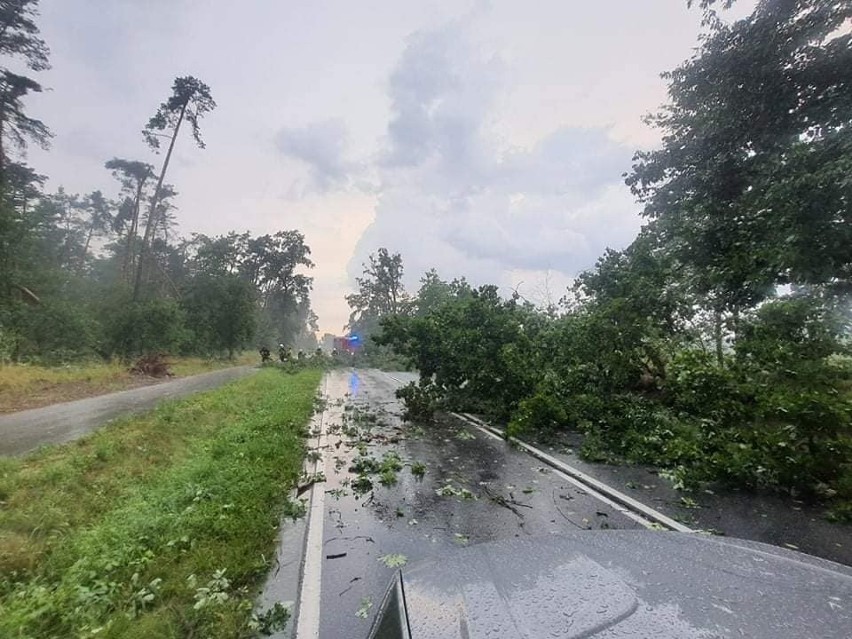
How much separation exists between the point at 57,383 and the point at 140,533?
15.1 meters

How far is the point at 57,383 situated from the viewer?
51.1 ft

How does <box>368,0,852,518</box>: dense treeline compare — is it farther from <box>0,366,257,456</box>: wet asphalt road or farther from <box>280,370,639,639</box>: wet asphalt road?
<box>0,366,257,456</box>: wet asphalt road

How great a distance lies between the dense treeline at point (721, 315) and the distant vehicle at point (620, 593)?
14.4 ft

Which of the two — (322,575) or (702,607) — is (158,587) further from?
(702,607)

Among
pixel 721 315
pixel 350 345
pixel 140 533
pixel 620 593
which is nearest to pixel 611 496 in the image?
pixel 620 593

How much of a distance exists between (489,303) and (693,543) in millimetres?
10773

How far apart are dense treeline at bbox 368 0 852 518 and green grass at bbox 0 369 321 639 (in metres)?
5.28

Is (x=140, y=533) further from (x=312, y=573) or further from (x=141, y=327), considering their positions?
(x=141, y=327)

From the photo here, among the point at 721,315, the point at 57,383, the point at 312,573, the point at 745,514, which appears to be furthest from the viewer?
the point at 57,383

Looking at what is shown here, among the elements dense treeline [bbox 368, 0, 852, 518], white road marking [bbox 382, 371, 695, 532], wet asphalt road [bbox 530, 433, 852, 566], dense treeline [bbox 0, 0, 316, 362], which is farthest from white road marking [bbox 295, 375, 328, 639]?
dense treeline [bbox 0, 0, 316, 362]

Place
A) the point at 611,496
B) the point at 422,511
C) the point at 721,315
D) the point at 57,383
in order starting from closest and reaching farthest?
the point at 422,511
the point at 611,496
the point at 721,315
the point at 57,383

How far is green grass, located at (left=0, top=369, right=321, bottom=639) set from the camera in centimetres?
311

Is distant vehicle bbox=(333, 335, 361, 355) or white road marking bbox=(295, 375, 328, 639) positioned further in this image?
distant vehicle bbox=(333, 335, 361, 355)

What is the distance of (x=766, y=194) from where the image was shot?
7.83 metres
